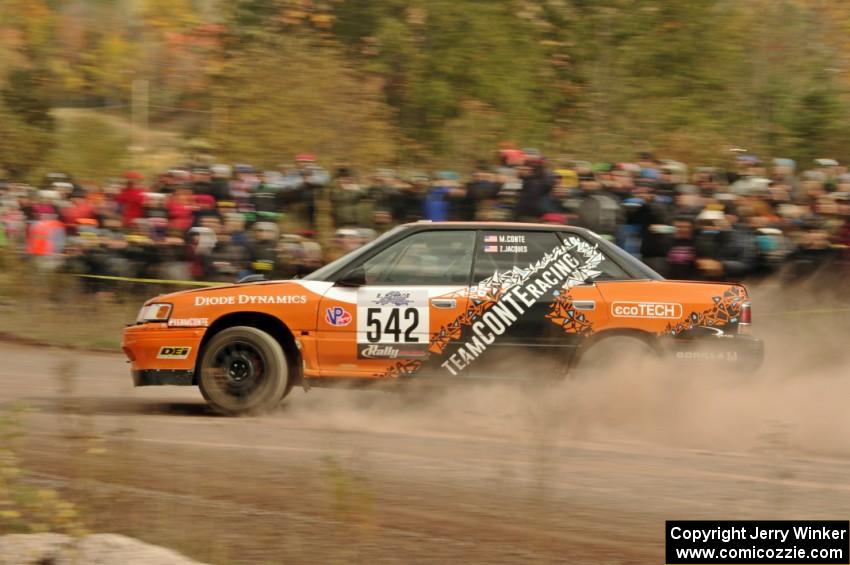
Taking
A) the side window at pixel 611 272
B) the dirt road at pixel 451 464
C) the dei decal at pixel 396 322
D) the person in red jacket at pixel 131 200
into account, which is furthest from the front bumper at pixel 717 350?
the person in red jacket at pixel 131 200

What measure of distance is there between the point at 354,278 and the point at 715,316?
8.92 ft

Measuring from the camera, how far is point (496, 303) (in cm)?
895

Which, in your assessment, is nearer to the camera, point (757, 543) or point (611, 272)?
point (757, 543)

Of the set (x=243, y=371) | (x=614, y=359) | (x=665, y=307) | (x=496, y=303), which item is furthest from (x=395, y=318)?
(x=665, y=307)

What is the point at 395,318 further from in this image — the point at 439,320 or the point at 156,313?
the point at 156,313

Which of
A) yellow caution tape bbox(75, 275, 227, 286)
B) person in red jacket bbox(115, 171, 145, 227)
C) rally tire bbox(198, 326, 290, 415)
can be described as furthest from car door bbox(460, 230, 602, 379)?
person in red jacket bbox(115, 171, 145, 227)

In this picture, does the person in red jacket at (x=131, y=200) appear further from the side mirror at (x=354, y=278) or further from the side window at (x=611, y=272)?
the side window at (x=611, y=272)

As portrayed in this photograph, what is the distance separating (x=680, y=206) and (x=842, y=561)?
8.34 m

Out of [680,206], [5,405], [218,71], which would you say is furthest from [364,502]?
[218,71]

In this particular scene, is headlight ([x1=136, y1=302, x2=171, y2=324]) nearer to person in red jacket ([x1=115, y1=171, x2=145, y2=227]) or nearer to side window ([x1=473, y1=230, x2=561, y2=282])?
side window ([x1=473, y1=230, x2=561, y2=282])

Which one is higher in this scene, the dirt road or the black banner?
the dirt road

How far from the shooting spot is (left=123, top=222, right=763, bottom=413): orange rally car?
29.3 ft

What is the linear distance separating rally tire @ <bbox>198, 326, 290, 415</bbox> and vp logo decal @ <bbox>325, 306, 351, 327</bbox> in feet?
1.42

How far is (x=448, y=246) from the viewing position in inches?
359
